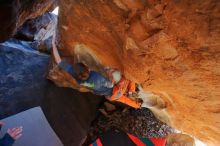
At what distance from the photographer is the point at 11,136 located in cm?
250

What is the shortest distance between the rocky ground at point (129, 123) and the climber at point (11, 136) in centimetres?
106

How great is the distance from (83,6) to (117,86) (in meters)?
1.03

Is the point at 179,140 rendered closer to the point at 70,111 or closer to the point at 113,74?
the point at 113,74

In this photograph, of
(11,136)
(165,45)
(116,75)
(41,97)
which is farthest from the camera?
(41,97)

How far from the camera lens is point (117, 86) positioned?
114 inches

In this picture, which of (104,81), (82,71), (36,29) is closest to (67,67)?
(82,71)

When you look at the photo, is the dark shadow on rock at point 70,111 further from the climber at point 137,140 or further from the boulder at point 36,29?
the boulder at point 36,29

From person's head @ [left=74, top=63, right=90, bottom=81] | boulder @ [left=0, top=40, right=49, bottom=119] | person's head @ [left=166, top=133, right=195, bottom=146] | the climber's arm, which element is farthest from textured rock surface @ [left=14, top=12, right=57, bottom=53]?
person's head @ [left=166, top=133, right=195, bottom=146]

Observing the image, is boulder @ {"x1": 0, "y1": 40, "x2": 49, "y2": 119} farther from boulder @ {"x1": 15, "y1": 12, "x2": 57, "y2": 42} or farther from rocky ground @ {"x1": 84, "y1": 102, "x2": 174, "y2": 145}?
boulder @ {"x1": 15, "y1": 12, "x2": 57, "y2": 42}

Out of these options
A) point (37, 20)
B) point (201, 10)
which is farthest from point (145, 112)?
point (37, 20)

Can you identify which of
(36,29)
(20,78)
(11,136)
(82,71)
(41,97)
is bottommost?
(11,136)

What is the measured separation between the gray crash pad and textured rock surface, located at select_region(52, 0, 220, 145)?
911mm

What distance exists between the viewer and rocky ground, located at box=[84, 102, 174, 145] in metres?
3.57

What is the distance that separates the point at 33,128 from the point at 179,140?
5.89 feet
